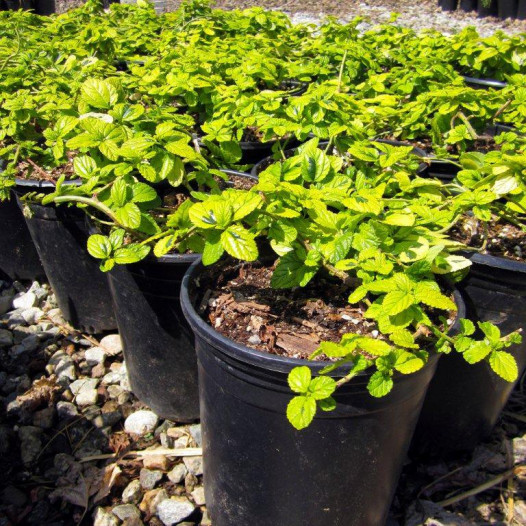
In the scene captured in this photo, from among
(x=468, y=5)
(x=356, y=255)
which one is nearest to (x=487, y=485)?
(x=356, y=255)

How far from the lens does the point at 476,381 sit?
1.93 meters

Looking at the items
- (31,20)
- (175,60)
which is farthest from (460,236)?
(31,20)

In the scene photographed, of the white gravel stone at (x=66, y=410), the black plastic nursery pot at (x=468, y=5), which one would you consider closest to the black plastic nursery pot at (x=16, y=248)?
the white gravel stone at (x=66, y=410)

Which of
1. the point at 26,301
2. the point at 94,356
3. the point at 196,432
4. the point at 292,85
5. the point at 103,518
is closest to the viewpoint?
the point at 103,518

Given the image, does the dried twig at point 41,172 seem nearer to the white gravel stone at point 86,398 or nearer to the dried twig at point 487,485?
the white gravel stone at point 86,398

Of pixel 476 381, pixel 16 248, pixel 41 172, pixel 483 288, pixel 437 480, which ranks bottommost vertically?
pixel 437 480

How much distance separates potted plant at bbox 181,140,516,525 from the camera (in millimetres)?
1248

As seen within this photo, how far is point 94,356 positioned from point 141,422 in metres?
0.48

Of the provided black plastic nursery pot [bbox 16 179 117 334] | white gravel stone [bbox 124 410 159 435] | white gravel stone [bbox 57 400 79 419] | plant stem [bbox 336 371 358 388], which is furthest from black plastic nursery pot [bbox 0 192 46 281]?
plant stem [bbox 336 371 358 388]

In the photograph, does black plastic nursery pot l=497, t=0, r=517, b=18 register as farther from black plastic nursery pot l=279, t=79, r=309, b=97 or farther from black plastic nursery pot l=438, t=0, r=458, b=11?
black plastic nursery pot l=279, t=79, r=309, b=97

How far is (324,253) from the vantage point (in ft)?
4.56

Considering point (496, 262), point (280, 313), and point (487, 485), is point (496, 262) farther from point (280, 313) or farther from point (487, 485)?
point (487, 485)

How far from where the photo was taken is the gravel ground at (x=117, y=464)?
186 cm

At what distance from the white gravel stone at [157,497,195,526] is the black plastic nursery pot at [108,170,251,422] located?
1.22 feet
